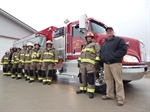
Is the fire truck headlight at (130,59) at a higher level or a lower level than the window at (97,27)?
lower

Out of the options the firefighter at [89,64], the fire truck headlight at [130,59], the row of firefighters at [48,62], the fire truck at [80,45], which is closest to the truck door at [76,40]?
the fire truck at [80,45]

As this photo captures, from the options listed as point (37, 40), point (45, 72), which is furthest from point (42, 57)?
point (37, 40)

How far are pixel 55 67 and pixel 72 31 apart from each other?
169 cm

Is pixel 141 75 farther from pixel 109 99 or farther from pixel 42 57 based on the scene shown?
pixel 42 57

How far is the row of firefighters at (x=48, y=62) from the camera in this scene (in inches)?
152

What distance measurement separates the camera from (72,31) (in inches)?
213

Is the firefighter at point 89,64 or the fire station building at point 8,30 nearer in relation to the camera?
the firefighter at point 89,64

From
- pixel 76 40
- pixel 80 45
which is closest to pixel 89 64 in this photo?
pixel 80 45

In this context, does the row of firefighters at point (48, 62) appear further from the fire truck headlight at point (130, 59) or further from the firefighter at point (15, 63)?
the fire truck headlight at point (130, 59)

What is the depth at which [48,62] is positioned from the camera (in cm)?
570

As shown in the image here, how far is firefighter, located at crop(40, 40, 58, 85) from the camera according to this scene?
5.60m

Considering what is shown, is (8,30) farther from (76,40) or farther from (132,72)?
(132,72)

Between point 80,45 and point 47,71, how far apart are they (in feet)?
5.79

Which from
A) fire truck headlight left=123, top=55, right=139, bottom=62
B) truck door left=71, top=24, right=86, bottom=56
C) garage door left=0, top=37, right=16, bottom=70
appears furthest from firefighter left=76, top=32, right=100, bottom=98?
garage door left=0, top=37, right=16, bottom=70
